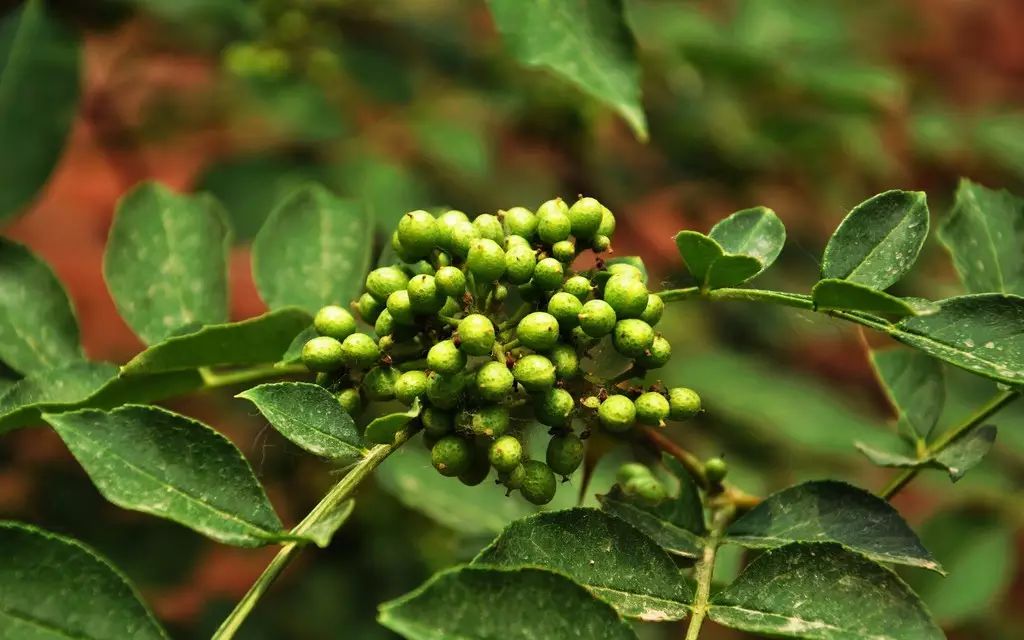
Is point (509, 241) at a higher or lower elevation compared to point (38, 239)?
higher

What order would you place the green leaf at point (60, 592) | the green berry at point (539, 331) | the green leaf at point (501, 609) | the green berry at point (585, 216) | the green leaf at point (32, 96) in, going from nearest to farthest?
the green leaf at point (501, 609), the green leaf at point (60, 592), the green berry at point (539, 331), the green berry at point (585, 216), the green leaf at point (32, 96)

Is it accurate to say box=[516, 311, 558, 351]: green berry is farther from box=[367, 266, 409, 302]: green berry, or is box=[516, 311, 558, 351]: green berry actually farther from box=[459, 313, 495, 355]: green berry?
box=[367, 266, 409, 302]: green berry

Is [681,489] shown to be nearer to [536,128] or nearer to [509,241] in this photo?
[509,241]

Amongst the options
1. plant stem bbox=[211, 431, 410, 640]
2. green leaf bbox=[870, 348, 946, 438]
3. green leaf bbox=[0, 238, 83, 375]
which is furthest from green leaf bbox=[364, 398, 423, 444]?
green leaf bbox=[870, 348, 946, 438]

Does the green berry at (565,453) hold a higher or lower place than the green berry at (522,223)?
lower

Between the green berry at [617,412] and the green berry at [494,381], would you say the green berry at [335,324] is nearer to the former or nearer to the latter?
the green berry at [494,381]

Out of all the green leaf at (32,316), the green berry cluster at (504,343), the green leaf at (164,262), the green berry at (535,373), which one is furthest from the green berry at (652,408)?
the green leaf at (32,316)

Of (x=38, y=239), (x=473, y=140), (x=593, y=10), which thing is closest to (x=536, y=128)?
(x=473, y=140)
